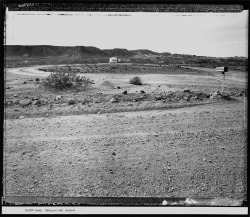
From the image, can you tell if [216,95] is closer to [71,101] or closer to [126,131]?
[126,131]

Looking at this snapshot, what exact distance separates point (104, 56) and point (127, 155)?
1247 millimetres

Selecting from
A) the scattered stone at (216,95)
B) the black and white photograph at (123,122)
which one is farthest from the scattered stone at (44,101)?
the scattered stone at (216,95)

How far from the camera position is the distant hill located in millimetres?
3330

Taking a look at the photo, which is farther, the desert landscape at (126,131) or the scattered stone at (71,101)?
the scattered stone at (71,101)

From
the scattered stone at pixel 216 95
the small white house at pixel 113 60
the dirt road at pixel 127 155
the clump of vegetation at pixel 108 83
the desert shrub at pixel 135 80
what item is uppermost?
the small white house at pixel 113 60

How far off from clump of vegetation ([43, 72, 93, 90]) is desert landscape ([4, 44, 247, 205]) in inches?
2.0

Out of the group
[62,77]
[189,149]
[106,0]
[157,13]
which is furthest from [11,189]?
[157,13]

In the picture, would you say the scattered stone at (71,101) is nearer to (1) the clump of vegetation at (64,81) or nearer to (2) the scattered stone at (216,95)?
(1) the clump of vegetation at (64,81)

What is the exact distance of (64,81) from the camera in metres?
3.45

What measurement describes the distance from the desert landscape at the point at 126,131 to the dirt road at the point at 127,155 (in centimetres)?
1

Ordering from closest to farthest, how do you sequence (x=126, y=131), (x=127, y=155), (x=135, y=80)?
(x=127, y=155)
(x=126, y=131)
(x=135, y=80)

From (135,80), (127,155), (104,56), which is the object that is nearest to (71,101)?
(104,56)

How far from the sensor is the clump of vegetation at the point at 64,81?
3.41 metres

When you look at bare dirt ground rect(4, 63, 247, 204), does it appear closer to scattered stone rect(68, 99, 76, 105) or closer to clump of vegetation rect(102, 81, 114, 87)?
clump of vegetation rect(102, 81, 114, 87)
